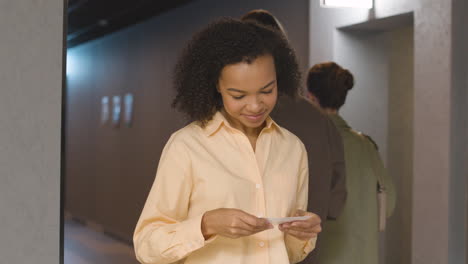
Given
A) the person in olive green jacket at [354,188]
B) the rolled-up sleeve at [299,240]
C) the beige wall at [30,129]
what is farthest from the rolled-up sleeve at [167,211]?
the person in olive green jacket at [354,188]

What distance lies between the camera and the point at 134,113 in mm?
7574

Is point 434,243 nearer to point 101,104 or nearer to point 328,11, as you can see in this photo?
point 328,11

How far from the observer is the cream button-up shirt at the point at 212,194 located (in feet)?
4.97

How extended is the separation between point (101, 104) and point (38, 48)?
6.50 metres

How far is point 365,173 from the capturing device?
3.12m

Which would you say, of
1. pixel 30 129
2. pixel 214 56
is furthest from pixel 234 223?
pixel 30 129

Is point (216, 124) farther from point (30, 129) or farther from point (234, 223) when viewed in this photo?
point (30, 129)

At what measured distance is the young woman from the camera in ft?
5.01

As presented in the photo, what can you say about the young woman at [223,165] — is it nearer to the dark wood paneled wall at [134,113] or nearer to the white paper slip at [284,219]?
the white paper slip at [284,219]

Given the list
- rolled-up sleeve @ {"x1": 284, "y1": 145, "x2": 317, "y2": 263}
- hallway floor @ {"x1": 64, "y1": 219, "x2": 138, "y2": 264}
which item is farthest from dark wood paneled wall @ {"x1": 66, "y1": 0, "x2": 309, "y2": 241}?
rolled-up sleeve @ {"x1": 284, "y1": 145, "x2": 317, "y2": 263}

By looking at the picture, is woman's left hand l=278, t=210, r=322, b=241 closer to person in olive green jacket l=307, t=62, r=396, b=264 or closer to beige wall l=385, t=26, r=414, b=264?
person in olive green jacket l=307, t=62, r=396, b=264

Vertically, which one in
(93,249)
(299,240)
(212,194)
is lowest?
(93,249)

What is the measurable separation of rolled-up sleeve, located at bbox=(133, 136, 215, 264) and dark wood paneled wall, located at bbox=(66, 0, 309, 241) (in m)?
3.43

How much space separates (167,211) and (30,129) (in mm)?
768
